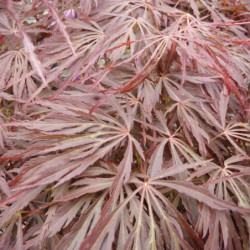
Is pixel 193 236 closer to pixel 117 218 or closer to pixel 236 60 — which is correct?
pixel 117 218

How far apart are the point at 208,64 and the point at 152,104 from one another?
0.57 ft

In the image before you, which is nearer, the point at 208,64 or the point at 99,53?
the point at 208,64

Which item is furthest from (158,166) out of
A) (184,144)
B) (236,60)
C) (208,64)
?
(236,60)

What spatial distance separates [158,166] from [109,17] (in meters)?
0.49

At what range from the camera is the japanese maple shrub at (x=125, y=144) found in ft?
1.99

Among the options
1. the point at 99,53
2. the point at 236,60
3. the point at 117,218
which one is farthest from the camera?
the point at 236,60

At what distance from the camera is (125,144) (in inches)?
30.7

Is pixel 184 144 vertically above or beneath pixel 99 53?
beneath

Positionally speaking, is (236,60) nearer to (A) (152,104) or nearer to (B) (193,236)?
(A) (152,104)

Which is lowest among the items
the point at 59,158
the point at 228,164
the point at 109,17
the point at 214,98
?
the point at 228,164

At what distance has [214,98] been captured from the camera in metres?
0.79

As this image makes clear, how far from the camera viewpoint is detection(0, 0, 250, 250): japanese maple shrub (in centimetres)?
61

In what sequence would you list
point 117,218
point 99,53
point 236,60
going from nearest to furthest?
1. point 117,218
2. point 99,53
3. point 236,60

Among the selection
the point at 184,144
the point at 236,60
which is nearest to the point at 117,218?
the point at 184,144
